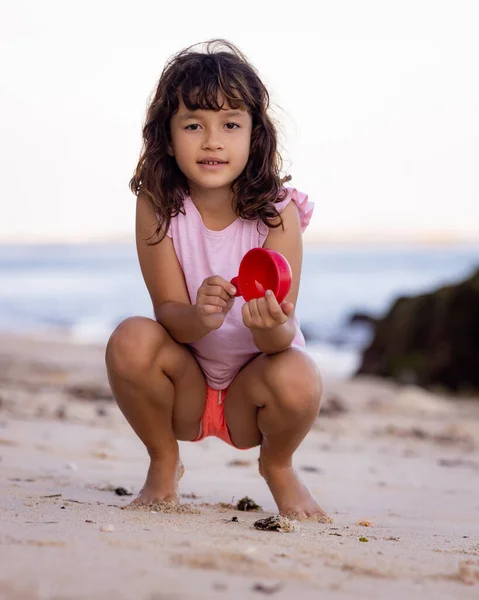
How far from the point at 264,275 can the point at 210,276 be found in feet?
0.94

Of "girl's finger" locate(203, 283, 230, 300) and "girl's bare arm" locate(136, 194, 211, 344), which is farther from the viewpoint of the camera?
"girl's bare arm" locate(136, 194, 211, 344)

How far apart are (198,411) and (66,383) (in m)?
3.86

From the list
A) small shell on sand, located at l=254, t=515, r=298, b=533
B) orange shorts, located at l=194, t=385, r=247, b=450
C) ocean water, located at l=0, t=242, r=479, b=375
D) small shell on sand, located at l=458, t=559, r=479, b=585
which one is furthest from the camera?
ocean water, located at l=0, t=242, r=479, b=375

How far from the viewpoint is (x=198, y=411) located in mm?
2977

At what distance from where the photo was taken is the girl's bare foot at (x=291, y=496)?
2738 mm

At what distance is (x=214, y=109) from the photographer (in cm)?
285

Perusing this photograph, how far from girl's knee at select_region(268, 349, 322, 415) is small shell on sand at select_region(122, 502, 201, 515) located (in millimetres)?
443

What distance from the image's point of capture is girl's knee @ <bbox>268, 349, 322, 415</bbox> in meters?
2.69

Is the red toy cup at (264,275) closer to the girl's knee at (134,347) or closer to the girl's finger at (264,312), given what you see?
the girl's finger at (264,312)

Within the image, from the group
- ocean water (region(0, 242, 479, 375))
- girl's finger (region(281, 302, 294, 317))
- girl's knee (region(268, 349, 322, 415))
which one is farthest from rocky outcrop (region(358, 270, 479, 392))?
girl's finger (region(281, 302, 294, 317))

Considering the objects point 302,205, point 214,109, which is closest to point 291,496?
point 302,205


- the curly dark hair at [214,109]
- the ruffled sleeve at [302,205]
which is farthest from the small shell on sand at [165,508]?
the ruffled sleeve at [302,205]

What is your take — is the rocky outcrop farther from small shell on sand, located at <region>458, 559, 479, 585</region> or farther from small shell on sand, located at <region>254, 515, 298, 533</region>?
small shell on sand, located at <region>458, 559, 479, 585</region>

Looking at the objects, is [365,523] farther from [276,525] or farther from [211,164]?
[211,164]
